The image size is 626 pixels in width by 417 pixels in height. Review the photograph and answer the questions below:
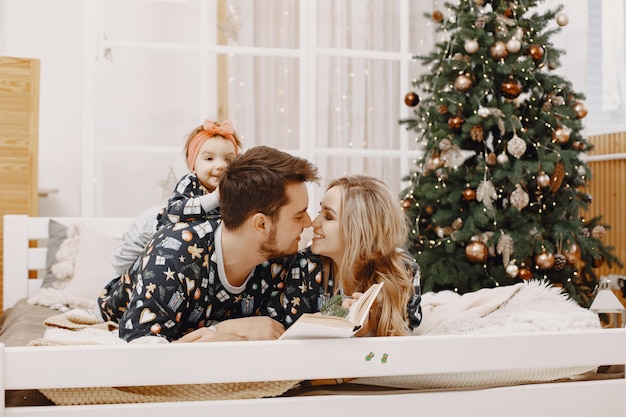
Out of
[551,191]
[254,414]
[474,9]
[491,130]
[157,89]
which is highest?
[474,9]

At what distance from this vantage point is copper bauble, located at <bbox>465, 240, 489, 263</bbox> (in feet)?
10.3

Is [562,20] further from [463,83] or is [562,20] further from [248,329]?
[248,329]

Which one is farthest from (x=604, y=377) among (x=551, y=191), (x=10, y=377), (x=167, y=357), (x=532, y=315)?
(x=551, y=191)

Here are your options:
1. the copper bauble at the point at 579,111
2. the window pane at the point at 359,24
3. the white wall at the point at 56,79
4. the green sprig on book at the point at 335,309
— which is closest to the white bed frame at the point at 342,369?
the green sprig on book at the point at 335,309

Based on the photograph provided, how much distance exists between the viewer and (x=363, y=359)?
1.44 metres

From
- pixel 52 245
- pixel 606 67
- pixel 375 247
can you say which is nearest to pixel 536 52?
pixel 606 67

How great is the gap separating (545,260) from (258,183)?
186 cm

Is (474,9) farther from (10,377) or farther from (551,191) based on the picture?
(10,377)

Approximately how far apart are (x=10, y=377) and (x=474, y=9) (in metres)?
2.73

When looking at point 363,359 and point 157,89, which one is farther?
point 157,89

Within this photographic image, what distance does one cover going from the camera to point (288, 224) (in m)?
1.78

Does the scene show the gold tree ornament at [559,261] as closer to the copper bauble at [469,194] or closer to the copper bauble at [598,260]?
the copper bauble at [598,260]

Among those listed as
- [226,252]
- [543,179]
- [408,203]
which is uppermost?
[543,179]

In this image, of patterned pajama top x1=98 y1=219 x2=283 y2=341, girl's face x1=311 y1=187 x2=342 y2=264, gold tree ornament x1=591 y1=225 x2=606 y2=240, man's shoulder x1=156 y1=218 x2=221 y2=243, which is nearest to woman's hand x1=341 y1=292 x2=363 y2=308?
girl's face x1=311 y1=187 x2=342 y2=264
